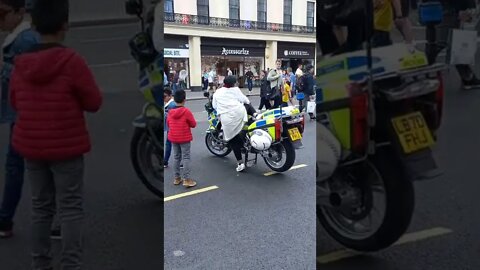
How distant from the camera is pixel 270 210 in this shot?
425 centimetres

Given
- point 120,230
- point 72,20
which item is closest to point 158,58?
point 72,20

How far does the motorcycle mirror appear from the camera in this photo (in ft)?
5.98

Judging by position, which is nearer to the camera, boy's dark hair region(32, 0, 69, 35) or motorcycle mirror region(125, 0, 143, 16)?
boy's dark hair region(32, 0, 69, 35)

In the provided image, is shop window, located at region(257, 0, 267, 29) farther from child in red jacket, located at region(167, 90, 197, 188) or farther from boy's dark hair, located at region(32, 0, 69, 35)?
boy's dark hair, located at region(32, 0, 69, 35)

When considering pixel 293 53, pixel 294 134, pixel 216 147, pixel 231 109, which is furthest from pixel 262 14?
pixel 294 134

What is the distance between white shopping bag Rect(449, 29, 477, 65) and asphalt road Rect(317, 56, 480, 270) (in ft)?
0.19

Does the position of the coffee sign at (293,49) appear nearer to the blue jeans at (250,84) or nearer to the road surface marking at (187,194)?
the blue jeans at (250,84)

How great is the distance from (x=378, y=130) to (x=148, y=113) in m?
1.00

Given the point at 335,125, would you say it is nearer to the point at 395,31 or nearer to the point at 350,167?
the point at 350,167

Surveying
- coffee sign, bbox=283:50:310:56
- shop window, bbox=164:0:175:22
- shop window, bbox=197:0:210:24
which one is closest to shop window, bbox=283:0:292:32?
coffee sign, bbox=283:50:310:56

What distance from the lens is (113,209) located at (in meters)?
1.98

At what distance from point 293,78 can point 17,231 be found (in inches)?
464

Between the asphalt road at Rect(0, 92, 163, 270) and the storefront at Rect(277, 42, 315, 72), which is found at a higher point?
the storefront at Rect(277, 42, 315, 72)

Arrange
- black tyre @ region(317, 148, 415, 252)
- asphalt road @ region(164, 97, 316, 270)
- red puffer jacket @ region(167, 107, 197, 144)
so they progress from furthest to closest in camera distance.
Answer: red puffer jacket @ region(167, 107, 197, 144) < asphalt road @ region(164, 97, 316, 270) < black tyre @ region(317, 148, 415, 252)
